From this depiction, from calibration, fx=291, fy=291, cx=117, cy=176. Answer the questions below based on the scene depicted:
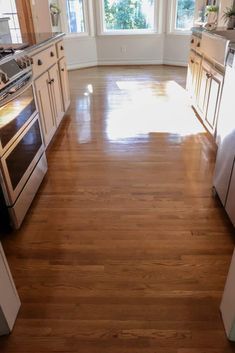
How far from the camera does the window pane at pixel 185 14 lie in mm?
5615

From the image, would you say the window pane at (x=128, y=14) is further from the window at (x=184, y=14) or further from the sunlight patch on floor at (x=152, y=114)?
the sunlight patch on floor at (x=152, y=114)

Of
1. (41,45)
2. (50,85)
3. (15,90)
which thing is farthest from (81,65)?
(15,90)

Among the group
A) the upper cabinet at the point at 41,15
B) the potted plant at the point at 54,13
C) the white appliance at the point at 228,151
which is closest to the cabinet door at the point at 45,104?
the white appliance at the point at 228,151

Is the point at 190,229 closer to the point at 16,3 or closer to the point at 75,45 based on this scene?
the point at 16,3

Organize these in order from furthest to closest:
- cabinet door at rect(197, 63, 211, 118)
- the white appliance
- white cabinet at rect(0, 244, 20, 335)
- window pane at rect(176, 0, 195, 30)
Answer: window pane at rect(176, 0, 195, 30) → cabinet door at rect(197, 63, 211, 118) → the white appliance → white cabinet at rect(0, 244, 20, 335)

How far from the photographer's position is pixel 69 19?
19.4ft

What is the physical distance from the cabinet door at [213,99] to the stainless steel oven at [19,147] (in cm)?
156

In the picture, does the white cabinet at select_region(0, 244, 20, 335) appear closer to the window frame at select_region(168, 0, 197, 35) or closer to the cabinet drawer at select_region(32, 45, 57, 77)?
the cabinet drawer at select_region(32, 45, 57, 77)

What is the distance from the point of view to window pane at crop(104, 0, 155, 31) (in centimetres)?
601

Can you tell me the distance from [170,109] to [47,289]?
9.81ft

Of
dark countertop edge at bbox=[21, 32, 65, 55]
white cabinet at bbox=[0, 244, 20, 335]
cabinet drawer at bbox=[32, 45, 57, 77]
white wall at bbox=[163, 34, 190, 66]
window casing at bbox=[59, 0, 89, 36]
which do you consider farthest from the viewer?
white wall at bbox=[163, 34, 190, 66]

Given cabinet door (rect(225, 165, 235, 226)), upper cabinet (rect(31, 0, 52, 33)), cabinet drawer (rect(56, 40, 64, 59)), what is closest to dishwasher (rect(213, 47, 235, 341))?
cabinet door (rect(225, 165, 235, 226))

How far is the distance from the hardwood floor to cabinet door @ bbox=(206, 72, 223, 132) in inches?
8.6

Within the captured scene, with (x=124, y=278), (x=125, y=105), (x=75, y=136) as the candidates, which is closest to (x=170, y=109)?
(x=125, y=105)
